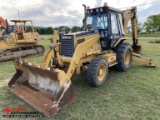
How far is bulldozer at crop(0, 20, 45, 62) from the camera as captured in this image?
9.51 m

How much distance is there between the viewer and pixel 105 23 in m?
5.49

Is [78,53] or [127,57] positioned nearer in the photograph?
[78,53]

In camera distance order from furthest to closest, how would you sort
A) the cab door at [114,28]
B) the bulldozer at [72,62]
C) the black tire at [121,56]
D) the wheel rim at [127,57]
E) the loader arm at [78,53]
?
the wheel rim at [127,57] → the black tire at [121,56] → the cab door at [114,28] → the loader arm at [78,53] → the bulldozer at [72,62]

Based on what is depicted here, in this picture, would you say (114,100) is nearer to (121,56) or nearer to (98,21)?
(121,56)

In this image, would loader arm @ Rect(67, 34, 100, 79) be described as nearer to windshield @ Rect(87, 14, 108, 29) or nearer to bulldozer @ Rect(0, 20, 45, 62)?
windshield @ Rect(87, 14, 108, 29)

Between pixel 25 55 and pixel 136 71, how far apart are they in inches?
281

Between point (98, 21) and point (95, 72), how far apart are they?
2133 mm

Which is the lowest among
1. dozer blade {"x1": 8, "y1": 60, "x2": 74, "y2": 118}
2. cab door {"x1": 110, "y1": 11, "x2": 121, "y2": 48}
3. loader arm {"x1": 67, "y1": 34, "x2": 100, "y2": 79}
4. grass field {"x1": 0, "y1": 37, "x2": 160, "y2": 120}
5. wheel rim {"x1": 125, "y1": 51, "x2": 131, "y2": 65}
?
grass field {"x1": 0, "y1": 37, "x2": 160, "y2": 120}

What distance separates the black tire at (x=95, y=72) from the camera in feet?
14.4

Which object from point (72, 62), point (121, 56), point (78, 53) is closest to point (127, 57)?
point (121, 56)

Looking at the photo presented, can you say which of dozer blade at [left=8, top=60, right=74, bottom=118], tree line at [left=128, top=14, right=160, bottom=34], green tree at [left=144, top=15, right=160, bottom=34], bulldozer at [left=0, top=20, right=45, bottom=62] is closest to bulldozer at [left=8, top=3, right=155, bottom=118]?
dozer blade at [left=8, top=60, right=74, bottom=118]

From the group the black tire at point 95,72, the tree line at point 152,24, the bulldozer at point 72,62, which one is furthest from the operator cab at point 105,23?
the tree line at point 152,24

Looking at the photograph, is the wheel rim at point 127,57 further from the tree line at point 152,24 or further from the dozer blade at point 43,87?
the tree line at point 152,24

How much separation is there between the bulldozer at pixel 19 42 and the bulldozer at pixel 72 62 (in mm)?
5268
